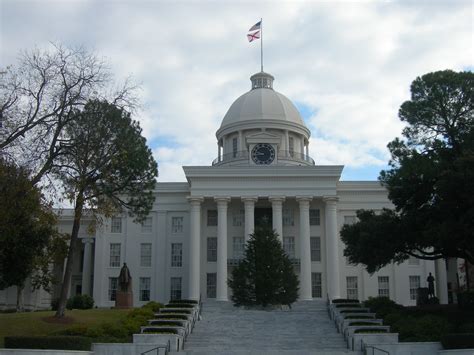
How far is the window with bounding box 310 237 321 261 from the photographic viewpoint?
186ft

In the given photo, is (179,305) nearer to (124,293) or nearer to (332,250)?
(124,293)

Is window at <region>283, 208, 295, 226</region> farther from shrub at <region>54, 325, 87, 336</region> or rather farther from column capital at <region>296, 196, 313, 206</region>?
shrub at <region>54, 325, 87, 336</region>

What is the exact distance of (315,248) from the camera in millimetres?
57031

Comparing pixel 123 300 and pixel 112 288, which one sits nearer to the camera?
pixel 123 300

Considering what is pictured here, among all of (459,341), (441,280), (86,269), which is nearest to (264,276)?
(459,341)

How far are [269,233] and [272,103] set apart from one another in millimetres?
25316

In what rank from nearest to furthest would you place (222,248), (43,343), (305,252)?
(43,343) → (305,252) → (222,248)

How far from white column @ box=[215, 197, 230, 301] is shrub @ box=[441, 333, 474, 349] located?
2774 cm

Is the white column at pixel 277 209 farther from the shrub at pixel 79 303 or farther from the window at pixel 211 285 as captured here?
the shrub at pixel 79 303

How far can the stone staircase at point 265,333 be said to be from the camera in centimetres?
2934

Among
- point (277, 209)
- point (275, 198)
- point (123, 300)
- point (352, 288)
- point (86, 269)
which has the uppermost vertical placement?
point (275, 198)

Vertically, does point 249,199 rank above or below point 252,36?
below

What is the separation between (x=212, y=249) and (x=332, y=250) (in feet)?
34.4

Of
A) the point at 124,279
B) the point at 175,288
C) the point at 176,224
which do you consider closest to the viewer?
the point at 124,279
